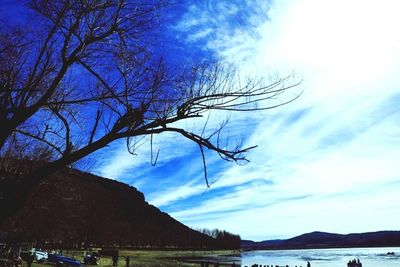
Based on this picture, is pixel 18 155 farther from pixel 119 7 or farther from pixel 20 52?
pixel 119 7

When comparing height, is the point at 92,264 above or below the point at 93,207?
below

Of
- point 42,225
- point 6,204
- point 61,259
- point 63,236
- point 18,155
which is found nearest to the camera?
point 6,204

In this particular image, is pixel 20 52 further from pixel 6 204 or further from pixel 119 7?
pixel 6 204

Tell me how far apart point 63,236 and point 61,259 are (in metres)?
52.7

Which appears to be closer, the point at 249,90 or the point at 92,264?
the point at 249,90

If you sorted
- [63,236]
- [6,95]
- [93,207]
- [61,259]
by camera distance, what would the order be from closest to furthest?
[6,95], [61,259], [63,236], [93,207]

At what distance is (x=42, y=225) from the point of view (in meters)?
66.9

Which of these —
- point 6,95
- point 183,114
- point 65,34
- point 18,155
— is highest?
point 18,155

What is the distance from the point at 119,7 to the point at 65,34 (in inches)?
49.7

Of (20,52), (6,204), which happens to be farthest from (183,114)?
(20,52)

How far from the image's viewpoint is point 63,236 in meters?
83.6

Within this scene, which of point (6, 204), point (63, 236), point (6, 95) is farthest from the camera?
point (63, 236)

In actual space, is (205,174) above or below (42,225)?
below

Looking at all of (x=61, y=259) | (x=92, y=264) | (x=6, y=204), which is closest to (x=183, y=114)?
(x=6, y=204)
